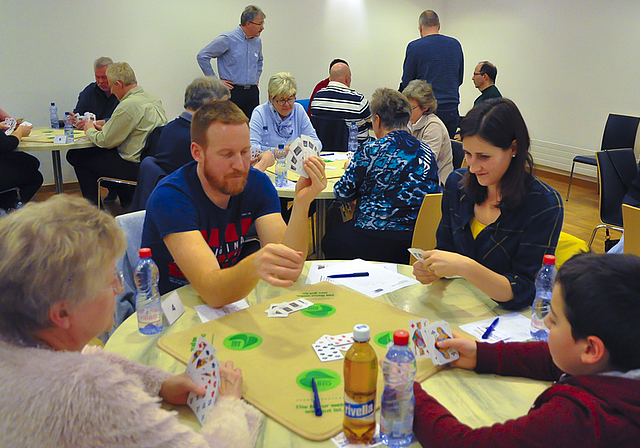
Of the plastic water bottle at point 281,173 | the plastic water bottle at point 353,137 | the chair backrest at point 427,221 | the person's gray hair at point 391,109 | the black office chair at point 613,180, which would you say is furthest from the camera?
the plastic water bottle at point 353,137

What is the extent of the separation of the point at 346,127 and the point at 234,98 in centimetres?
229

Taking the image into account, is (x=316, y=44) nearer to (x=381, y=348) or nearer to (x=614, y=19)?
(x=614, y=19)

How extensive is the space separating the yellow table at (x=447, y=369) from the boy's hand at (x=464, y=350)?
0.07ft

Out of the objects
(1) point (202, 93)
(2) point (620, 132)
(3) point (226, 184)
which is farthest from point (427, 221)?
(2) point (620, 132)

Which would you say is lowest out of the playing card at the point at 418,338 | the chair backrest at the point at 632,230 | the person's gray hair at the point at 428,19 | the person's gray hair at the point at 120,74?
the chair backrest at the point at 632,230

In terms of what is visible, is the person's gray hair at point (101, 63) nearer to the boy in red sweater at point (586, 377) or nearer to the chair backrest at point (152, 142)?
the chair backrest at point (152, 142)

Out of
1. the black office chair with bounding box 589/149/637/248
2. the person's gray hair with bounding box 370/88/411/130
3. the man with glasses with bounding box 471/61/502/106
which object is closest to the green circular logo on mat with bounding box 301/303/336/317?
the person's gray hair with bounding box 370/88/411/130

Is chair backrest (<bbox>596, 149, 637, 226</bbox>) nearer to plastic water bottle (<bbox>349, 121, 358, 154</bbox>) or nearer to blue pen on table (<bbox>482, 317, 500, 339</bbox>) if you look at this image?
plastic water bottle (<bbox>349, 121, 358, 154</bbox>)

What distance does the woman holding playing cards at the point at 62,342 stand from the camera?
81 centimetres

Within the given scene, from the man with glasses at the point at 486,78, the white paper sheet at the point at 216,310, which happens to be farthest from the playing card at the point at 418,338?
the man with glasses at the point at 486,78

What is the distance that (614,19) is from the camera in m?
6.74

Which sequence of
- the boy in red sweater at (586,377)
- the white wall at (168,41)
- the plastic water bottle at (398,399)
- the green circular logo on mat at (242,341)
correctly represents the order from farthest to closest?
the white wall at (168,41)
the green circular logo on mat at (242,341)
the plastic water bottle at (398,399)
the boy in red sweater at (586,377)

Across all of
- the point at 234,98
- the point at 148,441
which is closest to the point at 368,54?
the point at 234,98

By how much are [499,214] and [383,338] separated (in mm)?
818
